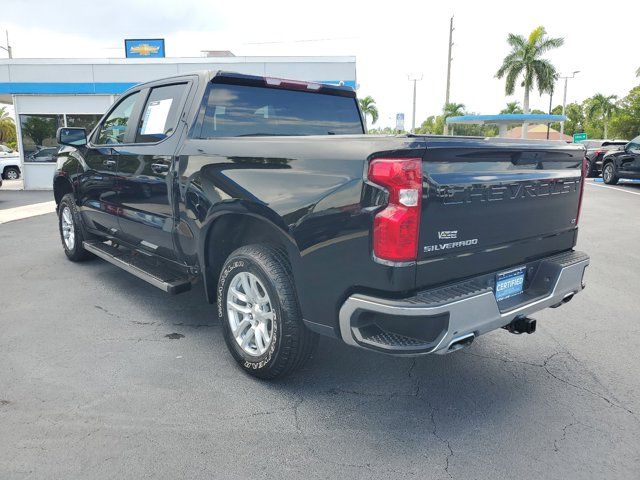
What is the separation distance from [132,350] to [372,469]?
7.06 feet

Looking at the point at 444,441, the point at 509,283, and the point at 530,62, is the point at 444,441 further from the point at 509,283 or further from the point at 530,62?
the point at 530,62

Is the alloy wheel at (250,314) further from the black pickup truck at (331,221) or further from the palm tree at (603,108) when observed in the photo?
the palm tree at (603,108)

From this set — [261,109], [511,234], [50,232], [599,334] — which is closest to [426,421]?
[511,234]

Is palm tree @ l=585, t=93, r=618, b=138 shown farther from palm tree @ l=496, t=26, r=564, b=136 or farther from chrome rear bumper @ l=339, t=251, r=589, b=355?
chrome rear bumper @ l=339, t=251, r=589, b=355

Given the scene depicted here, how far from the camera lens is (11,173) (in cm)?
2206

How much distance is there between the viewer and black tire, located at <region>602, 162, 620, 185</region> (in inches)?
677

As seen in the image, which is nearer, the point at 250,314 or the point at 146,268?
the point at 250,314

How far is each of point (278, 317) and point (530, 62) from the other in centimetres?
4777

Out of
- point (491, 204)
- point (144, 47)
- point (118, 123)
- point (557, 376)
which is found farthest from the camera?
point (144, 47)

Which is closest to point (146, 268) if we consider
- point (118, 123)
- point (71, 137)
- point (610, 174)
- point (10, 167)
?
point (118, 123)

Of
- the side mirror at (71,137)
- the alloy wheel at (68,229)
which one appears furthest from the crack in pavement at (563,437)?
the alloy wheel at (68,229)

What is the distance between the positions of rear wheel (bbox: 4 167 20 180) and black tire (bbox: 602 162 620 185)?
905 inches

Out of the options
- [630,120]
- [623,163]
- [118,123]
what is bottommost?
[623,163]

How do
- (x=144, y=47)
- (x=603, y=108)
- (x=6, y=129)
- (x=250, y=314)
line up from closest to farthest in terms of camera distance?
(x=250, y=314)
(x=144, y=47)
(x=6, y=129)
(x=603, y=108)
